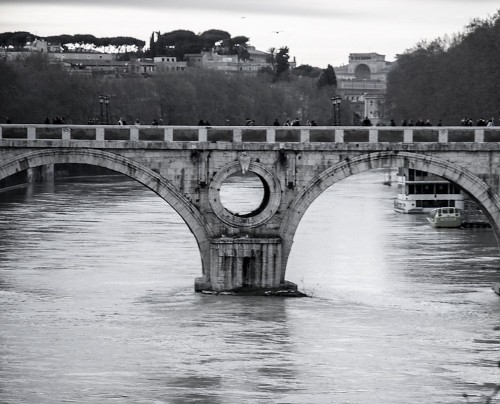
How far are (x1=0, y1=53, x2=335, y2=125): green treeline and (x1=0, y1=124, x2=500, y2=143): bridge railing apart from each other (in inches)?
1229

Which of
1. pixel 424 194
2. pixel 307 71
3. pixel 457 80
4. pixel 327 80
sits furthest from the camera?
pixel 307 71

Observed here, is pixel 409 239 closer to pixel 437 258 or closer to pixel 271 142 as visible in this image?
pixel 437 258

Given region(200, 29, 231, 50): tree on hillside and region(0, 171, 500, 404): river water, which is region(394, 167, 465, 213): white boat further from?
region(200, 29, 231, 50): tree on hillside

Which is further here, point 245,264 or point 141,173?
point 141,173

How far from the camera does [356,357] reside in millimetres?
34250

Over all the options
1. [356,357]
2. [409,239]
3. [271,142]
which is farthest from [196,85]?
[356,357]

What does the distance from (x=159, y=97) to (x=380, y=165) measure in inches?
2733

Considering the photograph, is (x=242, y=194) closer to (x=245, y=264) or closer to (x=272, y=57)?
(x=245, y=264)

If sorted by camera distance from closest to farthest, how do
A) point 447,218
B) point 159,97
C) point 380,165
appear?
point 380,165
point 447,218
point 159,97

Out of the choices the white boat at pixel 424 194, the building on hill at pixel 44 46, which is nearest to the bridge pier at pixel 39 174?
the white boat at pixel 424 194

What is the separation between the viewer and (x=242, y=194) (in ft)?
243

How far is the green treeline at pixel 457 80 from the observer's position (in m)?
71.6

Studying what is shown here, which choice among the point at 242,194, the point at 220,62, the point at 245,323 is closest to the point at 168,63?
the point at 220,62

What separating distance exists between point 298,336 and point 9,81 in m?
47.9
